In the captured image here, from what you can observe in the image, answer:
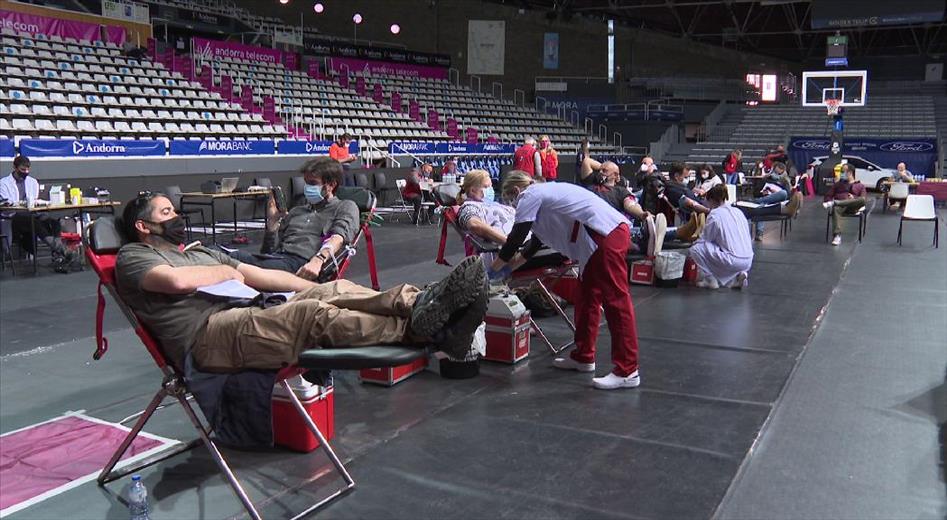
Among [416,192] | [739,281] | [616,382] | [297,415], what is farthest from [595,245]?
[416,192]

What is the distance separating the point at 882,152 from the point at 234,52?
2067 centimetres

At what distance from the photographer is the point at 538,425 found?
12.9ft

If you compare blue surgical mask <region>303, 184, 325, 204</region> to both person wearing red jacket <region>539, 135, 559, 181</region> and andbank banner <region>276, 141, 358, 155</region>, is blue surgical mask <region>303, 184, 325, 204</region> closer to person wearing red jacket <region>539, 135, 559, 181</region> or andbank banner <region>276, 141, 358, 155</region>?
person wearing red jacket <region>539, 135, 559, 181</region>

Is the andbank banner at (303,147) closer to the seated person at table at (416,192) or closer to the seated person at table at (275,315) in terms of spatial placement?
the seated person at table at (416,192)

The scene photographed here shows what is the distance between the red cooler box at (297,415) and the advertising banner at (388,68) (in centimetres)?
2288

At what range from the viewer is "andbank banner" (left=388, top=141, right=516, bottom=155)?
18.7 m

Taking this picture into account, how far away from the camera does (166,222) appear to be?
3.33 m

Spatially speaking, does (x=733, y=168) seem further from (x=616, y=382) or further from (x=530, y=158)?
(x=616, y=382)

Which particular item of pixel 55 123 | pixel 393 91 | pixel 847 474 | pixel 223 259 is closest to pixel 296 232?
pixel 223 259

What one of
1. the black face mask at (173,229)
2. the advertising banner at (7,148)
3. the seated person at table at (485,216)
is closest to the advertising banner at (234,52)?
the advertising banner at (7,148)

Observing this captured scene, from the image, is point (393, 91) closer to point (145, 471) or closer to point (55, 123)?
point (55, 123)

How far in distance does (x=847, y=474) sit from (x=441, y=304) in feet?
6.49

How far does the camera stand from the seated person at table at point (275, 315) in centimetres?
279

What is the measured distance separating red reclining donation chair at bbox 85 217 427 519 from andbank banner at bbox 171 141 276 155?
10.7 metres
